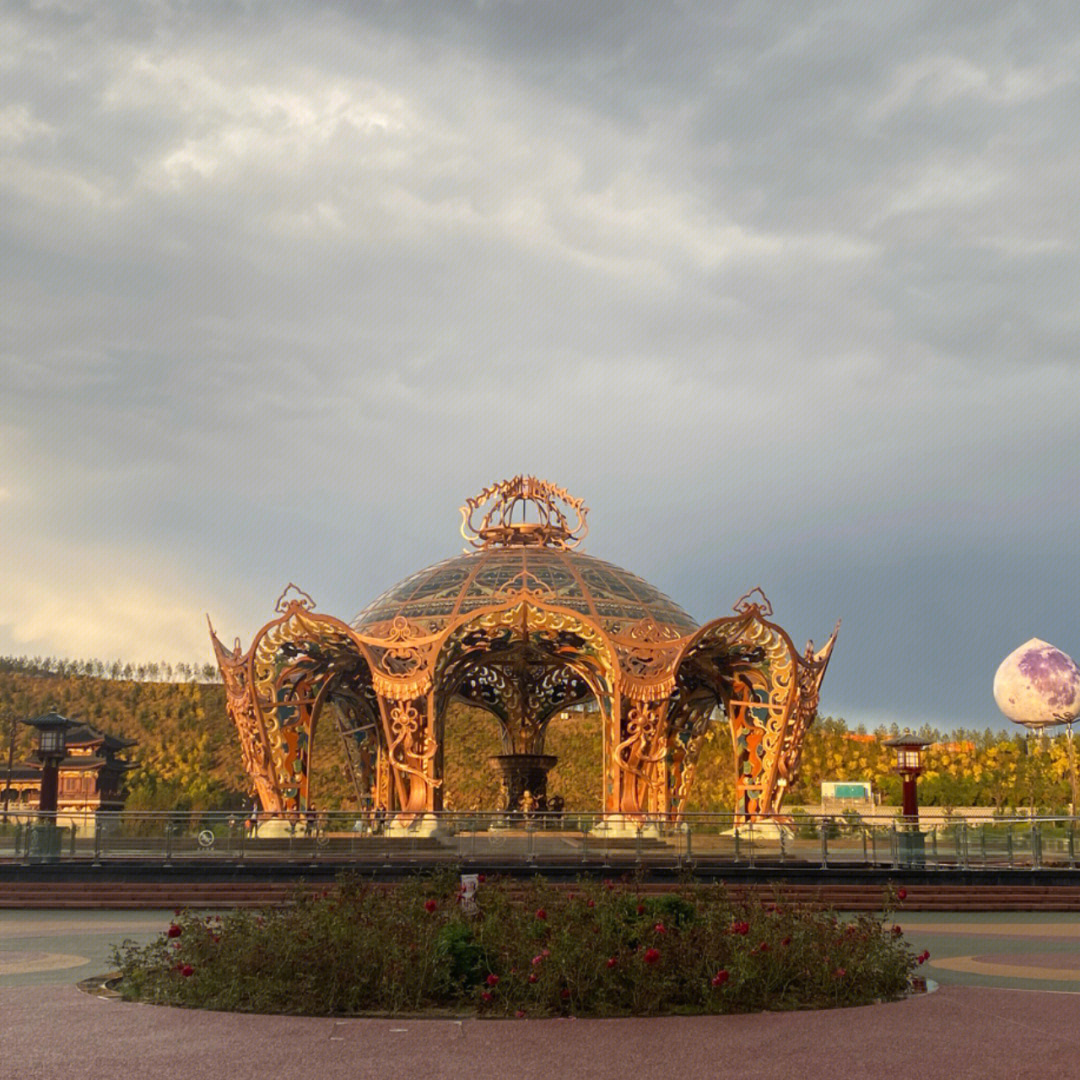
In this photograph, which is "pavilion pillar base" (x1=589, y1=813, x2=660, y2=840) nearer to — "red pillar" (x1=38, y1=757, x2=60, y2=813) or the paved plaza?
the paved plaza

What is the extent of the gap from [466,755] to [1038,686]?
40.1m

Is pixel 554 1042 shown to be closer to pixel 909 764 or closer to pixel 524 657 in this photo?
pixel 909 764

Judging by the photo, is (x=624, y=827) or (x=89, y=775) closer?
(x=624, y=827)

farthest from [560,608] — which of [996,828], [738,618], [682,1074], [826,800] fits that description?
[826,800]

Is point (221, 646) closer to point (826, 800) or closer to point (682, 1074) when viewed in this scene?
point (682, 1074)

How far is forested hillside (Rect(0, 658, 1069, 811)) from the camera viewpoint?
73750mm

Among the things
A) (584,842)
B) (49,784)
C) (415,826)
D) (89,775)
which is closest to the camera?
(584,842)

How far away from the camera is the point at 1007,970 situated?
13.6 m

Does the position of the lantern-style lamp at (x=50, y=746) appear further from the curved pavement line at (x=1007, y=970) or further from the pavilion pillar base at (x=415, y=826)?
the curved pavement line at (x=1007, y=970)

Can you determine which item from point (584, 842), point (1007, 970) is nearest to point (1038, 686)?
point (584, 842)

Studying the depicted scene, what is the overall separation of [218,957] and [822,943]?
526 centimetres

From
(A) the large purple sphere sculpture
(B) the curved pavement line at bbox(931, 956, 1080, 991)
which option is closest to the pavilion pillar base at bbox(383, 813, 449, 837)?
(B) the curved pavement line at bbox(931, 956, 1080, 991)

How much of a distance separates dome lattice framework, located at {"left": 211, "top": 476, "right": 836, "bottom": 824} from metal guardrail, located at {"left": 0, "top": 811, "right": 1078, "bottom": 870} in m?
5.47

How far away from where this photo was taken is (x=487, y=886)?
14023mm
